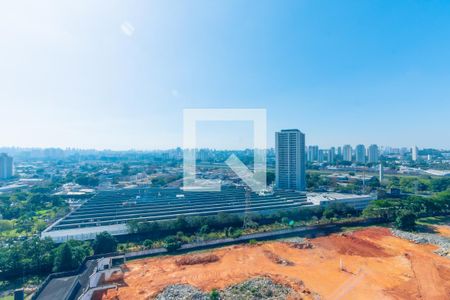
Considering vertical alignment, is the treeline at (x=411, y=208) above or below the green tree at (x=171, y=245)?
above

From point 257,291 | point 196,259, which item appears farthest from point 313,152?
point 257,291

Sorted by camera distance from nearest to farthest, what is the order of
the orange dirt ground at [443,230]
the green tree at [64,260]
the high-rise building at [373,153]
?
1. the green tree at [64,260]
2. the orange dirt ground at [443,230]
3. the high-rise building at [373,153]

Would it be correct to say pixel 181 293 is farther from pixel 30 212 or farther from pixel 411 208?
pixel 30 212

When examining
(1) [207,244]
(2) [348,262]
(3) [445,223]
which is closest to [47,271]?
(1) [207,244]

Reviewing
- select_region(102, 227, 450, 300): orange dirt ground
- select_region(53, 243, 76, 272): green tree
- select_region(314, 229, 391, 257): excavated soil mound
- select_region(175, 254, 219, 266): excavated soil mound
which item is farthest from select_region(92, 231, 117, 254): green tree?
select_region(314, 229, 391, 257): excavated soil mound

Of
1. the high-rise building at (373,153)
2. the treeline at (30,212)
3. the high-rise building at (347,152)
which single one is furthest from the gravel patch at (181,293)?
the high-rise building at (347,152)

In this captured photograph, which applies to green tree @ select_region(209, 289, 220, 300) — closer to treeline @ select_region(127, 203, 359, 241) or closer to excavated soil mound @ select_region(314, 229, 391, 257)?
treeline @ select_region(127, 203, 359, 241)

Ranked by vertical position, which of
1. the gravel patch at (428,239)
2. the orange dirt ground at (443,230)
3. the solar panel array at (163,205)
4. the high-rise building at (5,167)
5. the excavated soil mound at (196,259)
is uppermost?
the high-rise building at (5,167)

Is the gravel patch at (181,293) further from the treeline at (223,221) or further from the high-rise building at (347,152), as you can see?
the high-rise building at (347,152)
